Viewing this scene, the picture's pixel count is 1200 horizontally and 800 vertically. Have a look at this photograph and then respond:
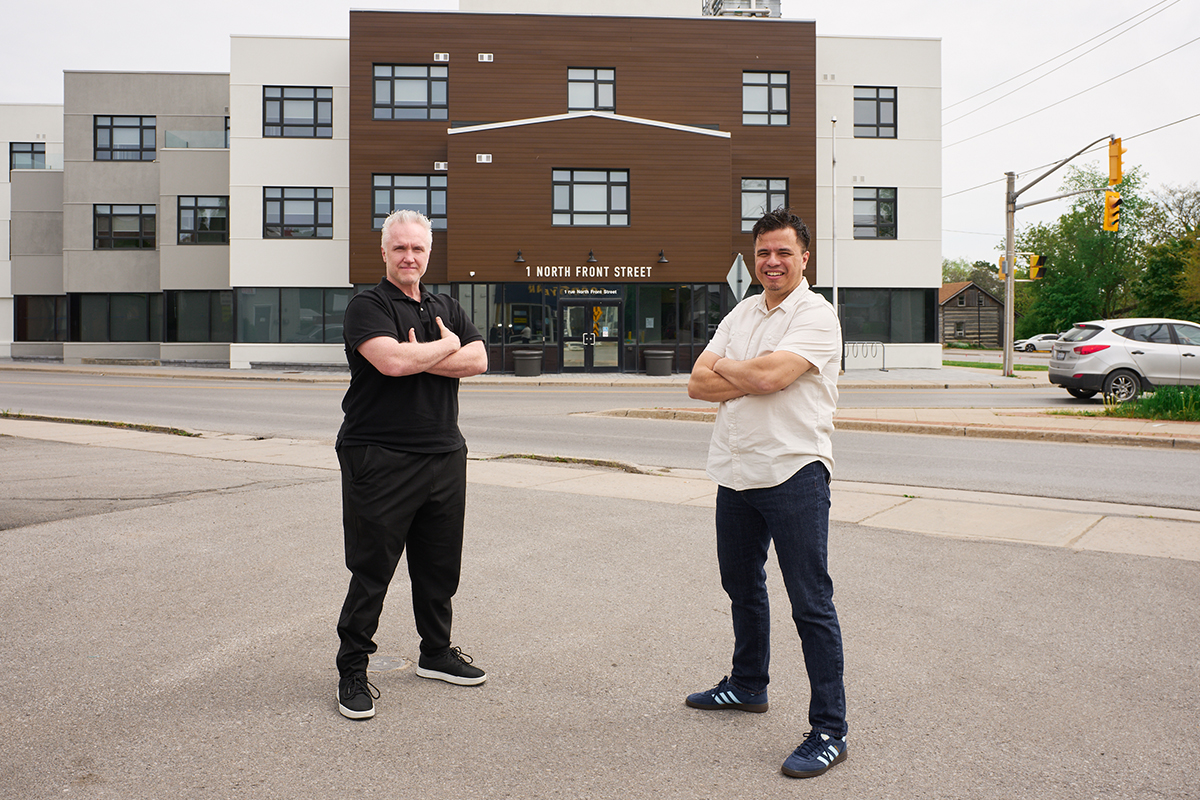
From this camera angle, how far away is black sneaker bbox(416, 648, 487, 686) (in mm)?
4219

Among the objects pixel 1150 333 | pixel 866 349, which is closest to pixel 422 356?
pixel 1150 333

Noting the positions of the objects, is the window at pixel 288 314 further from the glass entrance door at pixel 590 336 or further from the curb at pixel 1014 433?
the curb at pixel 1014 433

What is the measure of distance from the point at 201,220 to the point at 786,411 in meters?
38.5

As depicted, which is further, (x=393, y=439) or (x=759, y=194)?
(x=759, y=194)

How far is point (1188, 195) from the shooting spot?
7088 cm

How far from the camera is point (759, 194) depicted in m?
34.4

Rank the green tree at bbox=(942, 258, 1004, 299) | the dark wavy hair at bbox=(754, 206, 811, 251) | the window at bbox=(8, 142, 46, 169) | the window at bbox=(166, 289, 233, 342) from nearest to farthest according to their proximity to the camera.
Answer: the dark wavy hair at bbox=(754, 206, 811, 251) < the window at bbox=(166, 289, 233, 342) < the window at bbox=(8, 142, 46, 169) < the green tree at bbox=(942, 258, 1004, 299)

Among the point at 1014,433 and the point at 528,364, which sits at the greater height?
the point at 528,364

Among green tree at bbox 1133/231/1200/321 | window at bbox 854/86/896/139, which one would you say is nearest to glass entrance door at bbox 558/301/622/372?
window at bbox 854/86/896/139

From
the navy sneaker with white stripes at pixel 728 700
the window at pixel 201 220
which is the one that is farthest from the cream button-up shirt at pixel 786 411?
the window at pixel 201 220

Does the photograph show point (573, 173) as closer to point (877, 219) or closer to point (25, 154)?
point (877, 219)

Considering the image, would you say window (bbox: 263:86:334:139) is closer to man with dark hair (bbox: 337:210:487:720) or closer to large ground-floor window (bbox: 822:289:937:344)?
large ground-floor window (bbox: 822:289:937:344)

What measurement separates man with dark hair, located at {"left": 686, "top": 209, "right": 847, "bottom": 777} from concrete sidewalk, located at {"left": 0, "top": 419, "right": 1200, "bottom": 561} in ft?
13.5

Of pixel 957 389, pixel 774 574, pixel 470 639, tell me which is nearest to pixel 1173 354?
pixel 957 389
